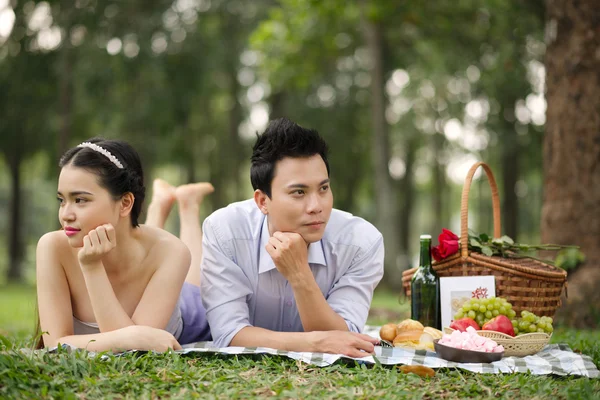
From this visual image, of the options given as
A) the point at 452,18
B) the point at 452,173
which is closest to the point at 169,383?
the point at 452,18

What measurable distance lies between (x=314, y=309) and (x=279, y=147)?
42.6 inches

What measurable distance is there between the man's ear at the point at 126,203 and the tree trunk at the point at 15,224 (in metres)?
19.6

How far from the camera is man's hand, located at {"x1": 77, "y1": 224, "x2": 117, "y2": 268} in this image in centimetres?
368

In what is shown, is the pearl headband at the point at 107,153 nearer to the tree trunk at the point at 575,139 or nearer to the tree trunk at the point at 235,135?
the tree trunk at the point at 575,139

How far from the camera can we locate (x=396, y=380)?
10.9ft

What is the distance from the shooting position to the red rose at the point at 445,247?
492 cm

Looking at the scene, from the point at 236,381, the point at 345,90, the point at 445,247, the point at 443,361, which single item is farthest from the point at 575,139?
the point at 345,90

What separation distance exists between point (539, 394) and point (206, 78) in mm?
16772

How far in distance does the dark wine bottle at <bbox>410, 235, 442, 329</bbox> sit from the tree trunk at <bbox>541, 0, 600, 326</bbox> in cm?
264

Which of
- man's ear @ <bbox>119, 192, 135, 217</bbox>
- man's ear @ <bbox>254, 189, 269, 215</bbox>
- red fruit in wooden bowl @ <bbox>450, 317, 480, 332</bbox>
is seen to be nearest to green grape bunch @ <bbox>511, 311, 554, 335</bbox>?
red fruit in wooden bowl @ <bbox>450, 317, 480, 332</bbox>

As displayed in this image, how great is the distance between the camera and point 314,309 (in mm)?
3875

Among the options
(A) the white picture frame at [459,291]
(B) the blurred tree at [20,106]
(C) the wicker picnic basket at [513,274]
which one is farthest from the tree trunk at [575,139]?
(B) the blurred tree at [20,106]

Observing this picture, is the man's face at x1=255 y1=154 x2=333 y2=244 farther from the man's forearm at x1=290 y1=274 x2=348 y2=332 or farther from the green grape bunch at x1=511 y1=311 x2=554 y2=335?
the green grape bunch at x1=511 y1=311 x2=554 y2=335

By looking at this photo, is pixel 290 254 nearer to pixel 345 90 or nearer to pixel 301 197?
pixel 301 197
